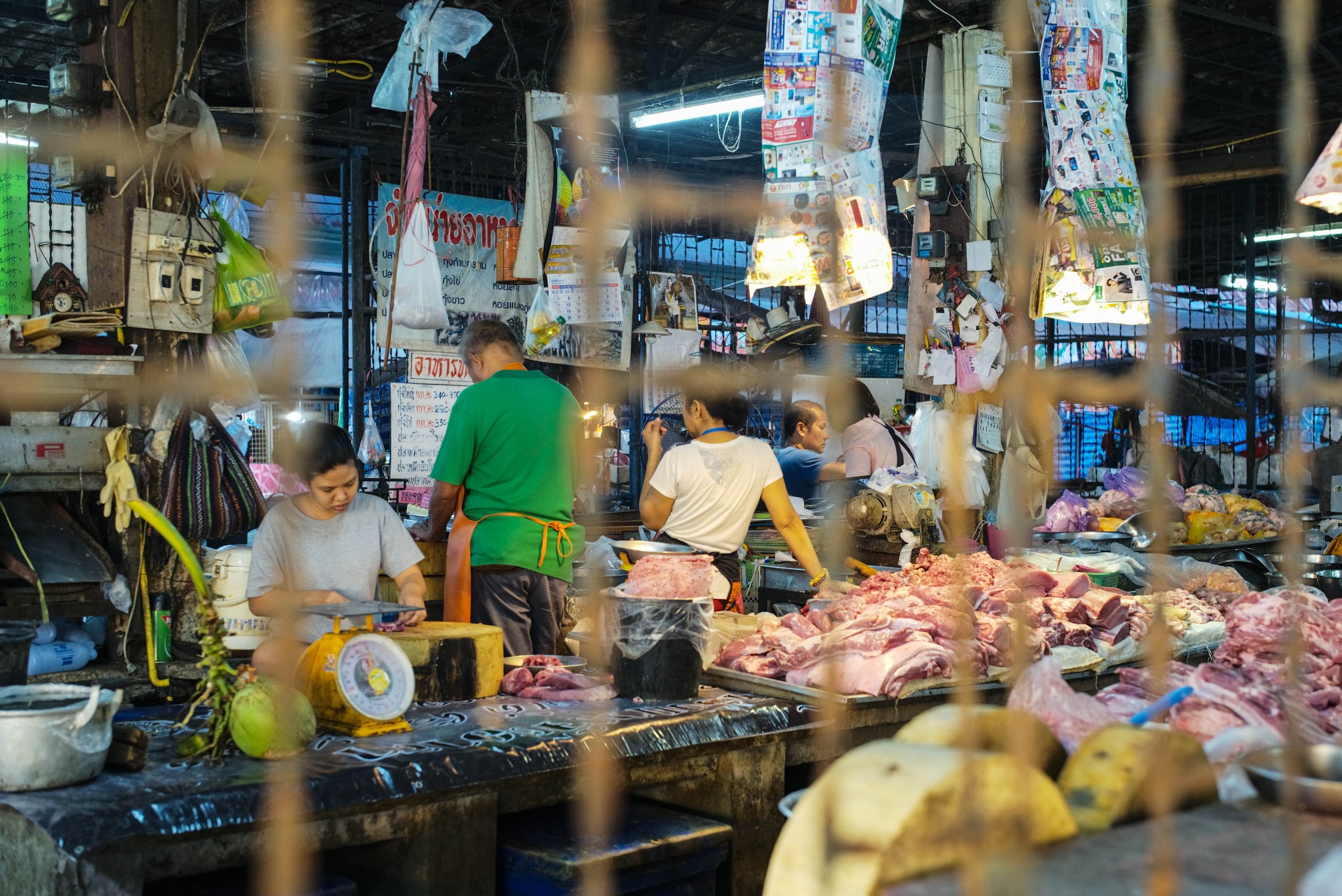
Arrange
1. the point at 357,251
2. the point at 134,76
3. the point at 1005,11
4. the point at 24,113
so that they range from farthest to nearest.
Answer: the point at 357,251, the point at 24,113, the point at 134,76, the point at 1005,11

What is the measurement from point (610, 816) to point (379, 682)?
27.3 inches

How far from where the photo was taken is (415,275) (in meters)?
5.77

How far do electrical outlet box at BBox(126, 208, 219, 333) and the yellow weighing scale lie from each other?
1.45 m

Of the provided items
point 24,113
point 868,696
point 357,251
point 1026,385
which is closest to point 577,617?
point 868,696

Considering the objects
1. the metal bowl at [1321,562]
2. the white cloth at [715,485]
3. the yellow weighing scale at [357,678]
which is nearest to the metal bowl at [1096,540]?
the metal bowl at [1321,562]

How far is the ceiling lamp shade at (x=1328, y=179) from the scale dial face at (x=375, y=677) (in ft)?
7.62

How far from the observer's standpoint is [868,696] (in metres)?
3.65

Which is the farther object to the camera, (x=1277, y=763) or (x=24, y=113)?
(x=24, y=113)

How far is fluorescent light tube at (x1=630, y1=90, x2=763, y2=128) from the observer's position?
274 inches

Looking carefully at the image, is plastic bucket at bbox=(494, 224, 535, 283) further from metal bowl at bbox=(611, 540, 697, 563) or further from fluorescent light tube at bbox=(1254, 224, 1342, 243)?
fluorescent light tube at bbox=(1254, 224, 1342, 243)

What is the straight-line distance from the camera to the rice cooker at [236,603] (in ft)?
13.3

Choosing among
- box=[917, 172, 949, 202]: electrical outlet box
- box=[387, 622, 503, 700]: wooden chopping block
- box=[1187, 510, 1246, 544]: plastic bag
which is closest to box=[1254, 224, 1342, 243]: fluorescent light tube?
box=[1187, 510, 1246, 544]: plastic bag

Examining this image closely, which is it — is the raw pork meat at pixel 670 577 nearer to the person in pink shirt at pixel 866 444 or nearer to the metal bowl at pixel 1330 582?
the person in pink shirt at pixel 866 444

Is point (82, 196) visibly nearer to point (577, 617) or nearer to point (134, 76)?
point (134, 76)
